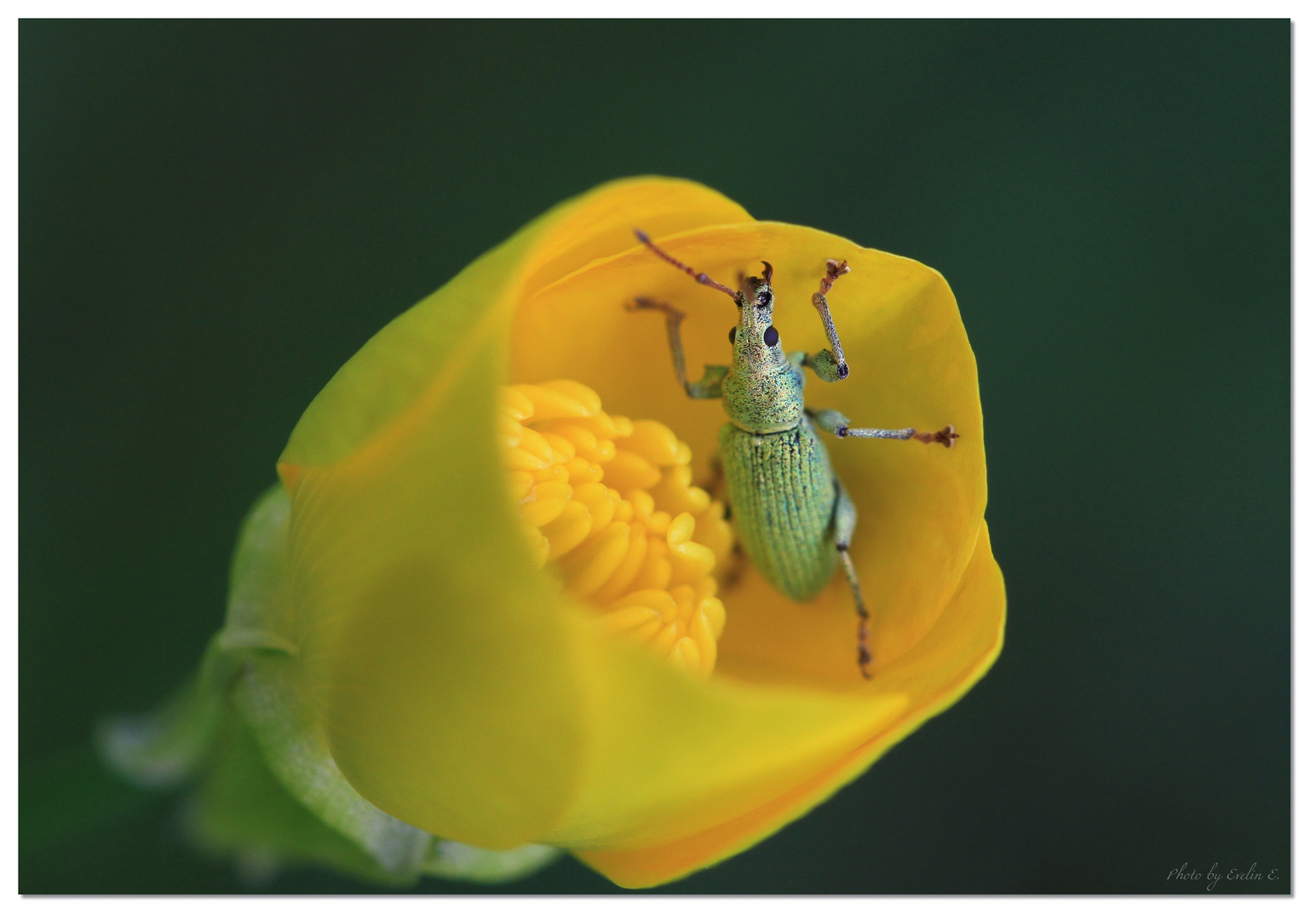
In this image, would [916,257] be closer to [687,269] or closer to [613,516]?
[687,269]

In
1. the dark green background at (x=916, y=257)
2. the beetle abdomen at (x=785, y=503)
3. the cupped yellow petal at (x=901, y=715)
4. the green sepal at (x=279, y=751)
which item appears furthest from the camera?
the dark green background at (x=916, y=257)

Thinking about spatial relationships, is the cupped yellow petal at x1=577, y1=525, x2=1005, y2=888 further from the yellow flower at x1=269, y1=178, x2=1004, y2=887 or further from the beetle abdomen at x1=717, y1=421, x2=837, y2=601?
the beetle abdomen at x1=717, y1=421, x2=837, y2=601

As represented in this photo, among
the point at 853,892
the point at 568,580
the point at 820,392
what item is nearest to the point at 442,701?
the point at 568,580

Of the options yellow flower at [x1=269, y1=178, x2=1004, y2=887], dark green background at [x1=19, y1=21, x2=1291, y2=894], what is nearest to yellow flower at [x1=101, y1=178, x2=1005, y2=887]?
yellow flower at [x1=269, y1=178, x2=1004, y2=887]

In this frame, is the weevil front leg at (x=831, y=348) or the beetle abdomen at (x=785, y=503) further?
the beetle abdomen at (x=785, y=503)

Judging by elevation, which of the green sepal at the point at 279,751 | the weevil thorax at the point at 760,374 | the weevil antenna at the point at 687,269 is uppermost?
the weevil antenna at the point at 687,269

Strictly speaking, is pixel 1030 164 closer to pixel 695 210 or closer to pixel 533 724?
pixel 695 210

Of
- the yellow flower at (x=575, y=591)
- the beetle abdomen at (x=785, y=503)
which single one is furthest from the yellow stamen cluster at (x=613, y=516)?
the beetle abdomen at (x=785, y=503)

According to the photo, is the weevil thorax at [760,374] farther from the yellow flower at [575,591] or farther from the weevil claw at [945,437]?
the weevil claw at [945,437]
